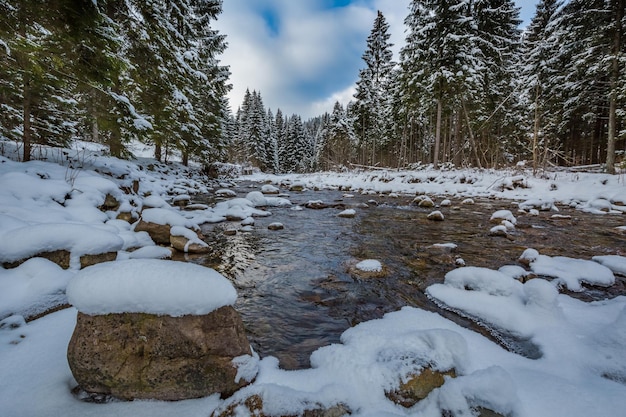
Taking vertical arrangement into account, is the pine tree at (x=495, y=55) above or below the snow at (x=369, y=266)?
above

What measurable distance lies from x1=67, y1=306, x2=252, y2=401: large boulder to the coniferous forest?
17.1 feet

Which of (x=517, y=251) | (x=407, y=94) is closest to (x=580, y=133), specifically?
(x=407, y=94)

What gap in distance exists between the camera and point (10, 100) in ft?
23.0

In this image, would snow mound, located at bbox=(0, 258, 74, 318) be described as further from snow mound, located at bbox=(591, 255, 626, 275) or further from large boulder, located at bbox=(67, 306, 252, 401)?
snow mound, located at bbox=(591, 255, 626, 275)

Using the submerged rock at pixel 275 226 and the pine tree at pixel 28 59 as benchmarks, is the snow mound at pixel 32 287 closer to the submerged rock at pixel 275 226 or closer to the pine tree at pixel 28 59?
the pine tree at pixel 28 59

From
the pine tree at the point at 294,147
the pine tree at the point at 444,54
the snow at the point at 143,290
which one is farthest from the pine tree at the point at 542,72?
the pine tree at the point at 294,147

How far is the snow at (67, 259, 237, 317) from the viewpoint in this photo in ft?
5.67

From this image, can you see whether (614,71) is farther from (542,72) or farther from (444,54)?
(444,54)

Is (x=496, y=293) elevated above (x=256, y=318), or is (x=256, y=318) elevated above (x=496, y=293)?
(x=496, y=293)

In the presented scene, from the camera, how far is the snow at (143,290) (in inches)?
68.1

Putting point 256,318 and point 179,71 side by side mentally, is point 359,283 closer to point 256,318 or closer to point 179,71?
point 256,318

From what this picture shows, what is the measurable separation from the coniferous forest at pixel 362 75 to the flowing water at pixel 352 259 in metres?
4.07

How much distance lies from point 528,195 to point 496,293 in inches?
439

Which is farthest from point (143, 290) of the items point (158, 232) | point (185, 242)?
point (158, 232)
